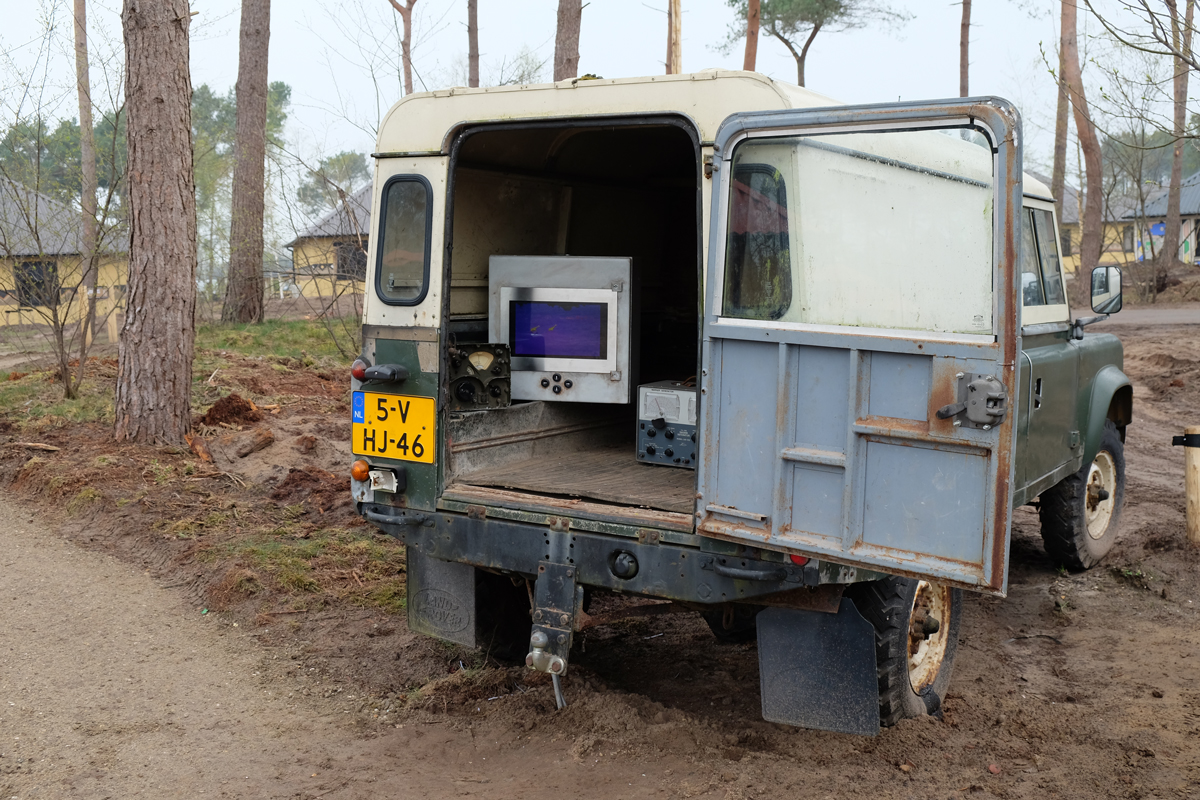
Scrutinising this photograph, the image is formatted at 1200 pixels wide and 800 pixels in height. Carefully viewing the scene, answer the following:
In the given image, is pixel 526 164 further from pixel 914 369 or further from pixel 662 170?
pixel 914 369

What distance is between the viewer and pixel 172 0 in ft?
27.6

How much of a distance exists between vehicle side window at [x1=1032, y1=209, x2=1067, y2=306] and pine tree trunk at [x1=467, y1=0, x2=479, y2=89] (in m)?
18.6

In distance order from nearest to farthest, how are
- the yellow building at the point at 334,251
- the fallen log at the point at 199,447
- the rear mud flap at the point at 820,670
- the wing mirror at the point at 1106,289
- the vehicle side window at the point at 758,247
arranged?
1. the vehicle side window at the point at 758,247
2. the rear mud flap at the point at 820,670
3. the wing mirror at the point at 1106,289
4. the fallen log at the point at 199,447
5. the yellow building at the point at 334,251

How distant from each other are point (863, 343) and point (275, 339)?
13.9 metres

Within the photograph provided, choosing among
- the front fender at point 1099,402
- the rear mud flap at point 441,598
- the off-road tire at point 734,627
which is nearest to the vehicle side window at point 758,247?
the off-road tire at point 734,627

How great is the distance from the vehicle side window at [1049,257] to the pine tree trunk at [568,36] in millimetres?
8767

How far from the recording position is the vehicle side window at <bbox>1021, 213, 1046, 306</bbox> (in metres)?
4.84

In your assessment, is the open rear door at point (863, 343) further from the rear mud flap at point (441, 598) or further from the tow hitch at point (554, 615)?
the rear mud flap at point (441, 598)

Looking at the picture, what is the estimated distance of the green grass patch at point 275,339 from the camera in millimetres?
14570

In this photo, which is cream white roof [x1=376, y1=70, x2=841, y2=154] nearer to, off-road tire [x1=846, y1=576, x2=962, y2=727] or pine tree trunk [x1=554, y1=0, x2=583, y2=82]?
off-road tire [x1=846, y1=576, x2=962, y2=727]

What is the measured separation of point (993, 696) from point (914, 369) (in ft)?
6.94

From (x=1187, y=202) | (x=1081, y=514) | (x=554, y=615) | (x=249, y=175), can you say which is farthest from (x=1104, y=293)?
(x=1187, y=202)

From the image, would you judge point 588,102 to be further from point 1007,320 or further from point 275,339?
point 275,339

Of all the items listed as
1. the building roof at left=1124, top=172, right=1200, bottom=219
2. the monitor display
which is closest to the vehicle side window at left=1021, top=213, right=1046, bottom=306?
the monitor display
